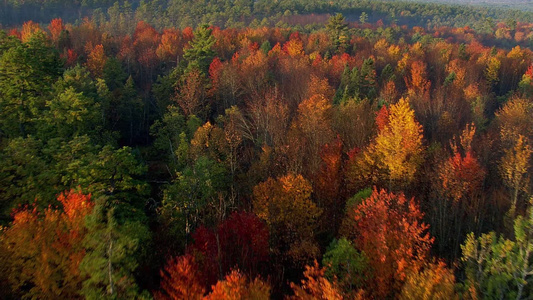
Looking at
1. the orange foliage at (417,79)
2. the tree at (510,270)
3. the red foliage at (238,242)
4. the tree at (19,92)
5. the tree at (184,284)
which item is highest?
the tree at (19,92)

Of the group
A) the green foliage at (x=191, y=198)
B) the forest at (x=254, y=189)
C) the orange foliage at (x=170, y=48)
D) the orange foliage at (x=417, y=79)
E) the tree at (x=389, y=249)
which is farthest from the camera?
the orange foliage at (x=170, y=48)

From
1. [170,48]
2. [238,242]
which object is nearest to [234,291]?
[238,242]

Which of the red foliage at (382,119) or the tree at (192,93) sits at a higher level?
the tree at (192,93)

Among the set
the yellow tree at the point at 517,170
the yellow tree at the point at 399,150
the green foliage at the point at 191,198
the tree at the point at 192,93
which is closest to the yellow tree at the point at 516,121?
the yellow tree at the point at 517,170

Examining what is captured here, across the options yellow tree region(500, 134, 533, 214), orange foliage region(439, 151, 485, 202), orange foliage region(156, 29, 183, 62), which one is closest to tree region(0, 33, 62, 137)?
orange foliage region(439, 151, 485, 202)

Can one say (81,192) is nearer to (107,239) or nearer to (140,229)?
(140,229)

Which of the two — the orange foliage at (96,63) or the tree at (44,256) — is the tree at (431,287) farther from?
the orange foliage at (96,63)

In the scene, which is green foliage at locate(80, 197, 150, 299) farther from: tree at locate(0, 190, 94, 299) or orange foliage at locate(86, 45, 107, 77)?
orange foliage at locate(86, 45, 107, 77)

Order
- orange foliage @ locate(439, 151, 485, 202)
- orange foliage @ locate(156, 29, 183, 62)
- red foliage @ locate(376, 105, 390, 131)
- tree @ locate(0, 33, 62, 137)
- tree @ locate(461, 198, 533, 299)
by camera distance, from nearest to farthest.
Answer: tree @ locate(461, 198, 533, 299) < orange foliage @ locate(439, 151, 485, 202) < tree @ locate(0, 33, 62, 137) < red foliage @ locate(376, 105, 390, 131) < orange foliage @ locate(156, 29, 183, 62)
